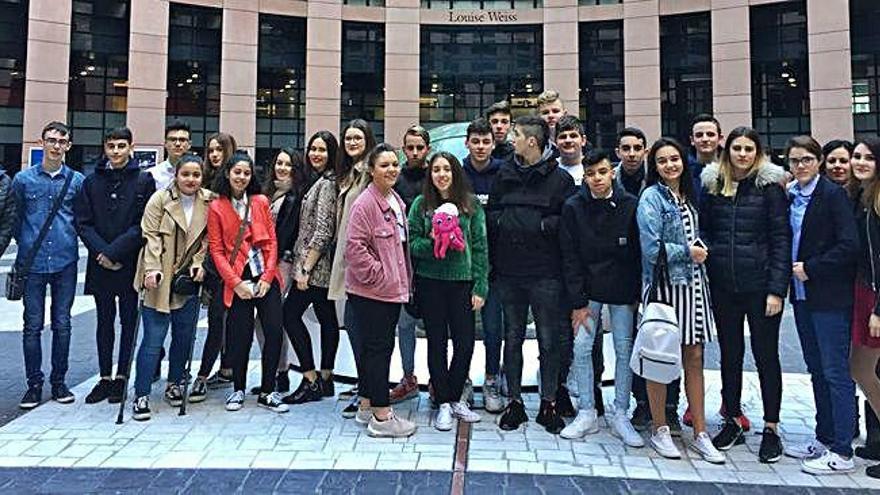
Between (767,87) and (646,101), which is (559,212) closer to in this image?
(646,101)

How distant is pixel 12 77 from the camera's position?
3069 cm

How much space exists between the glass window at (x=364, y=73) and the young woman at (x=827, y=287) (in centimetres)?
3009

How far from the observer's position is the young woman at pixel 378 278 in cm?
485

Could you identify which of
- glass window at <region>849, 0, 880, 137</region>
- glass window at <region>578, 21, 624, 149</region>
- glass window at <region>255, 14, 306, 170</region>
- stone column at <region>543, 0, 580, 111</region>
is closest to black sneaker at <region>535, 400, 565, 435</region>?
stone column at <region>543, 0, 580, 111</region>

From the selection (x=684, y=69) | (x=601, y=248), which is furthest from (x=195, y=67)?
(x=601, y=248)

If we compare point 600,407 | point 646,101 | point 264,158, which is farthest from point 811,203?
point 264,158

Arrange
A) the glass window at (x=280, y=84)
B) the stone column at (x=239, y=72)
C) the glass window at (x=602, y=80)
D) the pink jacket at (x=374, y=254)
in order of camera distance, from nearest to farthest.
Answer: the pink jacket at (x=374, y=254)
the stone column at (x=239, y=72)
the glass window at (x=280, y=84)
the glass window at (x=602, y=80)

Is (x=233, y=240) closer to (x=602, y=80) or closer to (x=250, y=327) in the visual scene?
(x=250, y=327)

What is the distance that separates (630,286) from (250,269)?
10.7 ft

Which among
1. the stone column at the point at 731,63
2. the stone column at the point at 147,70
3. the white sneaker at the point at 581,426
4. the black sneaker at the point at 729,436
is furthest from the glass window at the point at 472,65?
the black sneaker at the point at 729,436

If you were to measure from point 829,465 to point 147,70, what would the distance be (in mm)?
32294

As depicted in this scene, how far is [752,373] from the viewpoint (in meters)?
7.27

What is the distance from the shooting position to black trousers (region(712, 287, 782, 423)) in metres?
4.68

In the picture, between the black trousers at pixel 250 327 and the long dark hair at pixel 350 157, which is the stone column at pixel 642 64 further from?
the black trousers at pixel 250 327
